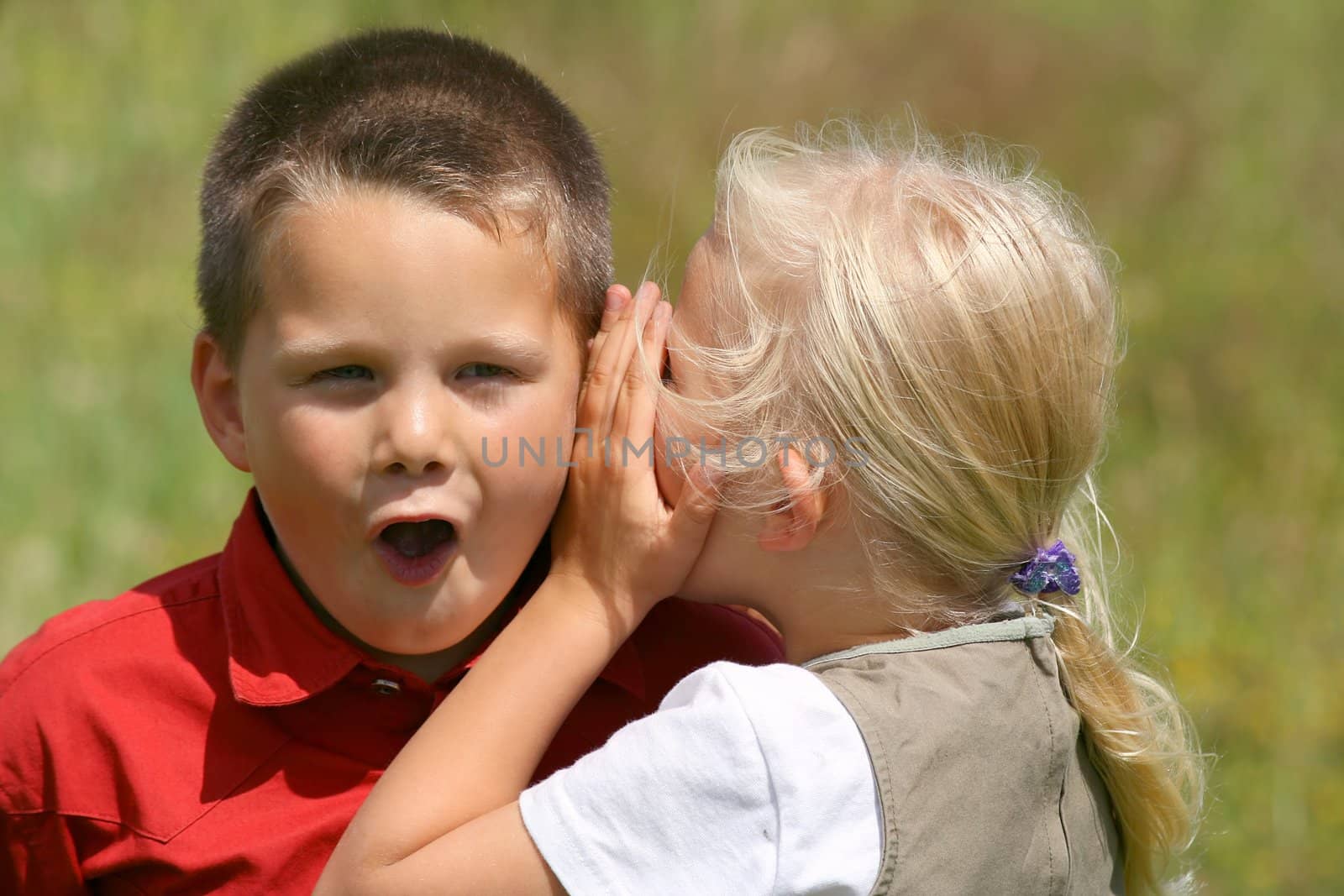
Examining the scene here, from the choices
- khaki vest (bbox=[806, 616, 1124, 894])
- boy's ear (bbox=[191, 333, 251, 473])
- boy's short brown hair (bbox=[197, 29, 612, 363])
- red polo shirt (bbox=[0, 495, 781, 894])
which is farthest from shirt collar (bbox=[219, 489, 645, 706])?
khaki vest (bbox=[806, 616, 1124, 894])

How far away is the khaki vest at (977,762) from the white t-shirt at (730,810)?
5 cm

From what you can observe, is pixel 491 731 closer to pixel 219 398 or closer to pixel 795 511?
pixel 795 511

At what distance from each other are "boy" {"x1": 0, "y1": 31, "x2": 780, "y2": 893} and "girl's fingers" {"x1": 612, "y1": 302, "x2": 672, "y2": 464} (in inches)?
3.6

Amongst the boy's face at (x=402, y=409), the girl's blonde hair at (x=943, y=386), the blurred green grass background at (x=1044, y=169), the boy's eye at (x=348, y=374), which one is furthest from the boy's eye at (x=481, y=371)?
the blurred green grass background at (x=1044, y=169)

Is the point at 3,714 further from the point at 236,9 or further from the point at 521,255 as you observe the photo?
the point at 236,9

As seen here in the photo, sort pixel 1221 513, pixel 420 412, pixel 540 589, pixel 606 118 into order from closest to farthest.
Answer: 1. pixel 420 412
2. pixel 540 589
3. pixel 1221 513
4. pixel 606 118

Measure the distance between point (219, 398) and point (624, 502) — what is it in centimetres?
70

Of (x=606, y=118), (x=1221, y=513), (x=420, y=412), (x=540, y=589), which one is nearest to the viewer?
(x=420, y=412)

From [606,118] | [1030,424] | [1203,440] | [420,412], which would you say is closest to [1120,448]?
[1203,440]

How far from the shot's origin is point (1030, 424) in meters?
2.16

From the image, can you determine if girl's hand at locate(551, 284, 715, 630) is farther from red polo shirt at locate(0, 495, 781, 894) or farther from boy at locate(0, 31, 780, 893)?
red polo shirt at locate(0, 495, 781, 894)

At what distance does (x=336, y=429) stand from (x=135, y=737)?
58 cm

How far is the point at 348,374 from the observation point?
2.18 m

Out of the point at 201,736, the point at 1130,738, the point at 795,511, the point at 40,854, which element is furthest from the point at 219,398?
the point at 1130,738
